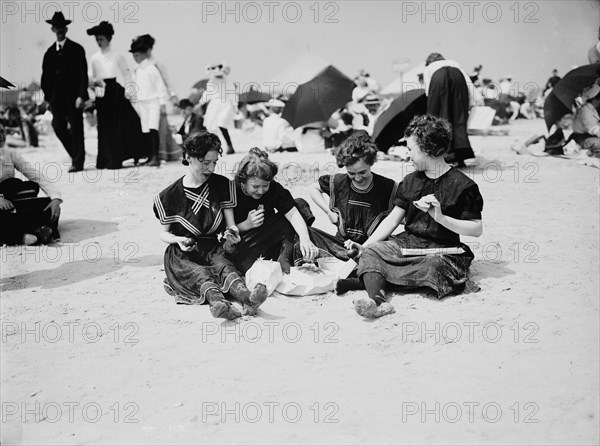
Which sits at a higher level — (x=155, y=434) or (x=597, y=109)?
(x=597, y=109)

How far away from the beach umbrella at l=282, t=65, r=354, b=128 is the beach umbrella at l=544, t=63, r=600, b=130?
11.3 feet

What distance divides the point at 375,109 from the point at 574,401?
35.1ft

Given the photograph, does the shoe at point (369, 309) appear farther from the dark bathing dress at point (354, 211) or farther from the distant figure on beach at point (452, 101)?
the distant figure on beach at point (452, 101)

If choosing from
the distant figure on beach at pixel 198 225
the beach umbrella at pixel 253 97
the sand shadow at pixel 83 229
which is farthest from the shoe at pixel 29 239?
the beach umbrella at pixel 253 97

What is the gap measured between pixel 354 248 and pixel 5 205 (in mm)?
3336

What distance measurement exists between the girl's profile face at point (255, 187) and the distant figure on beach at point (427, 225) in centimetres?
74

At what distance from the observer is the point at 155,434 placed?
3.26 metres

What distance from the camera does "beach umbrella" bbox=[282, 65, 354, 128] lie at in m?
12.0

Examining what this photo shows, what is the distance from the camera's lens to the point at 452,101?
880 cm

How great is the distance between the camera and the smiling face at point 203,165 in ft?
15.5

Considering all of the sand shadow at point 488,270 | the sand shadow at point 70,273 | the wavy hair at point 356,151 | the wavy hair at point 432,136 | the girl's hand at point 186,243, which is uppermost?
the wavy hair at point 432,136

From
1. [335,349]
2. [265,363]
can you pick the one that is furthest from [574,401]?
[265,363]

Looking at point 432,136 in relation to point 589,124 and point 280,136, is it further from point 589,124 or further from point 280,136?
point 280,136

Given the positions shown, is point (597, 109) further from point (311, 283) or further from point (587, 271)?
point (311, 283)
